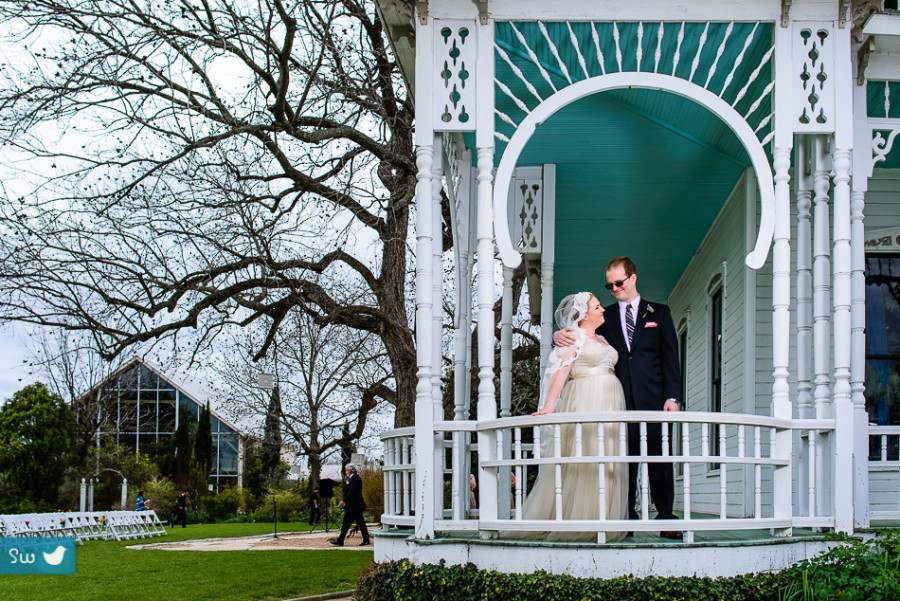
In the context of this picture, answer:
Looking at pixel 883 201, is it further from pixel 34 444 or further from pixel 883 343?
pixel 34 444

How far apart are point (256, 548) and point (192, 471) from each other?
18514mm

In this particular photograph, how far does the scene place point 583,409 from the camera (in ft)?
20.2

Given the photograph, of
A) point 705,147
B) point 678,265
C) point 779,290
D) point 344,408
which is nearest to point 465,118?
point 779,290

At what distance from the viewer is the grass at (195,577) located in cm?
982

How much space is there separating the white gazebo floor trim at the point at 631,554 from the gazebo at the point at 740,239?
1 cm

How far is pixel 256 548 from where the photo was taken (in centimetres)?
1670

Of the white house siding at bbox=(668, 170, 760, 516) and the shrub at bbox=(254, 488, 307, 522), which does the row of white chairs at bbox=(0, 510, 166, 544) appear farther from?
the white house siding at bbox=(668, 170, 760, 516)

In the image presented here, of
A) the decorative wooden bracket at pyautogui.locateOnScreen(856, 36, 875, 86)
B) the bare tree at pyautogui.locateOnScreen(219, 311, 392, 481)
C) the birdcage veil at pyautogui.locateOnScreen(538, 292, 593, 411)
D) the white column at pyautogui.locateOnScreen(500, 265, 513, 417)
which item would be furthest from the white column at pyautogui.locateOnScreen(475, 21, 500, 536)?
the bare tree at pyautogui.locateOnScreen(219, 311, 392, 481)

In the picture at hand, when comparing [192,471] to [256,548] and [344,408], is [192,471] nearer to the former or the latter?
[344,408]

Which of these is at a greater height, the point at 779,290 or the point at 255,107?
the point at 255,107

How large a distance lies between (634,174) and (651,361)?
13.7 ft

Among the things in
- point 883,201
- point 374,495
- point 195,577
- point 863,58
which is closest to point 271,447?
point 374,495

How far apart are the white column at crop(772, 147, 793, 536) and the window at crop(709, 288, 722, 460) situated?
5.04m

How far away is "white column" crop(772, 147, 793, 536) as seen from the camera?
5.89m
